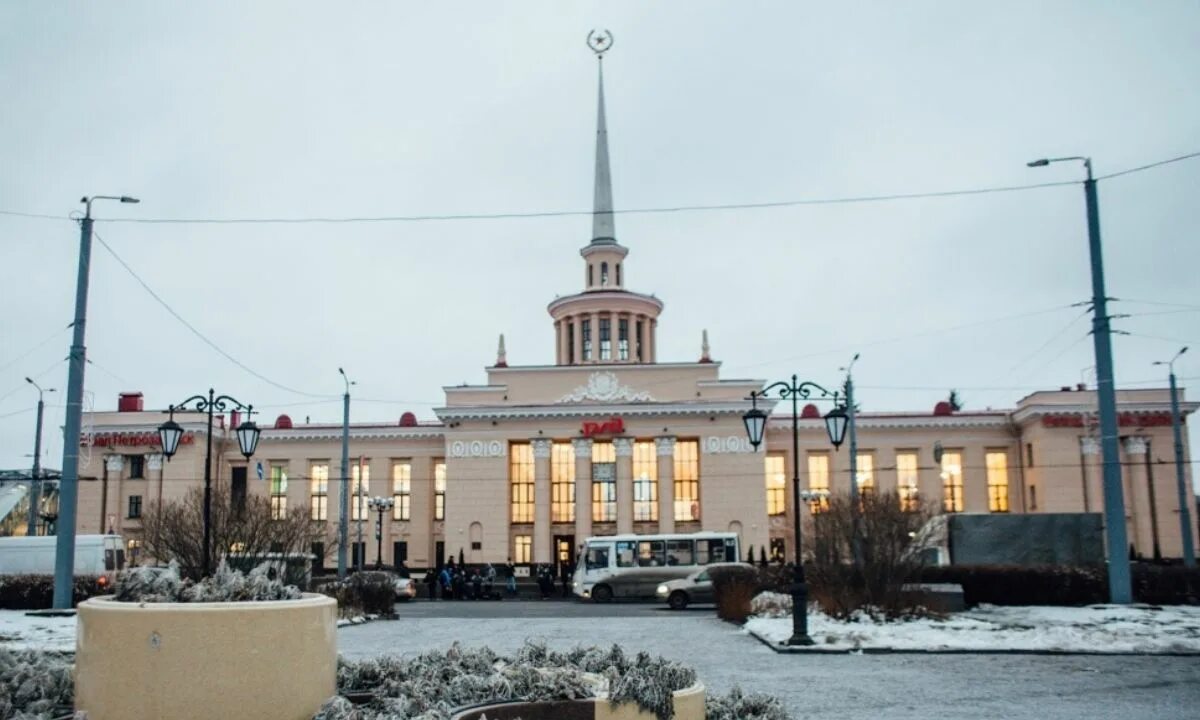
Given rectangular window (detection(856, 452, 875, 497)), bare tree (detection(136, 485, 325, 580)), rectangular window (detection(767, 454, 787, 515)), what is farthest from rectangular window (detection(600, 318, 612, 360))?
bare tree (detection(136, 485, 325, 580))

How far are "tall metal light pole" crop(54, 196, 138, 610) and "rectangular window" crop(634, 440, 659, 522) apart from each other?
3538 cm

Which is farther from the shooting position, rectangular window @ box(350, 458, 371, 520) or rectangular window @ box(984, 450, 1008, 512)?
rectangular window @ box(350, 458, 371, 520)

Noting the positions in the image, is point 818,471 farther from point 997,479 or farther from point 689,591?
point 689,591

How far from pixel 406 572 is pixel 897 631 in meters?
39.1

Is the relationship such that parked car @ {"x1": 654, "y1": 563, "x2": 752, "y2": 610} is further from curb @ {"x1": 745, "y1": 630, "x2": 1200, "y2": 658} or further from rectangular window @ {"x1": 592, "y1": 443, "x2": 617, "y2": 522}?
rectangular window @ {"x1": 592, "y1": 443, "x2": 617, "y2": 522}

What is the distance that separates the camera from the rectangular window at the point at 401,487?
60906 mm

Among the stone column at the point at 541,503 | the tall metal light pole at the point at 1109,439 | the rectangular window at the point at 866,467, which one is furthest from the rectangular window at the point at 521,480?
the tall metal light pole at the point at 1109,439

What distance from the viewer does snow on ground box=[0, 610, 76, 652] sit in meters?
17.8

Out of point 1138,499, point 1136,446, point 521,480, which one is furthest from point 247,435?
point 1138,499

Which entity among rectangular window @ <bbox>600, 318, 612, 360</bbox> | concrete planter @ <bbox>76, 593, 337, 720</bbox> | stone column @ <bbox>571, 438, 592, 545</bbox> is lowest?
concrete planter @ <bbox>76, 593, 337, 720</bbox>

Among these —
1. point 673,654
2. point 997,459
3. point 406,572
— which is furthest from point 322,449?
point 673,654

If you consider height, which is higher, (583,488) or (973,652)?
(583,488)

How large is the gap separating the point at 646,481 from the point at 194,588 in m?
51.3

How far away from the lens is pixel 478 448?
2272 inches
